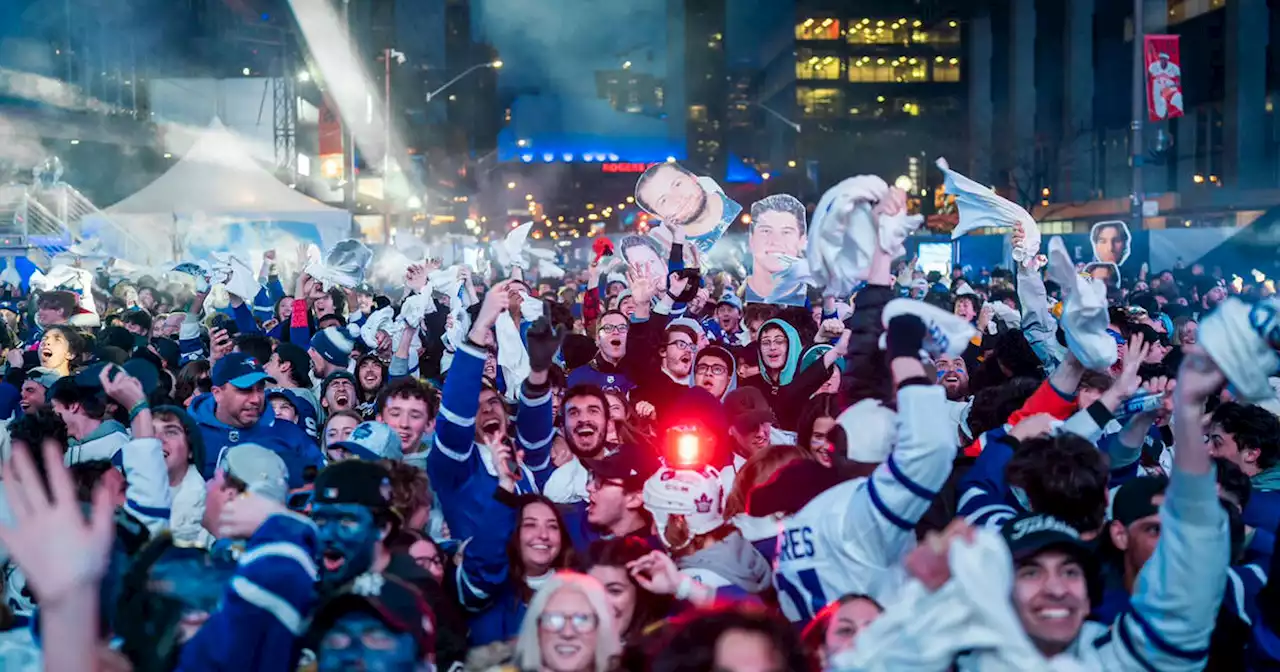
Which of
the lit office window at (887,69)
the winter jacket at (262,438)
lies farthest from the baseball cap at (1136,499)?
the lit office window at (887,69)

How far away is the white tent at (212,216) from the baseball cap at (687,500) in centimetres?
2406

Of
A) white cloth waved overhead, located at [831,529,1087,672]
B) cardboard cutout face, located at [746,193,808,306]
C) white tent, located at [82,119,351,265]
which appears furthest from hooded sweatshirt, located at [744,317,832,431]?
white tent, located at [82,119,351,265]

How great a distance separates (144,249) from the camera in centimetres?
2739

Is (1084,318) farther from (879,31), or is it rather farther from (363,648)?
(879,31)

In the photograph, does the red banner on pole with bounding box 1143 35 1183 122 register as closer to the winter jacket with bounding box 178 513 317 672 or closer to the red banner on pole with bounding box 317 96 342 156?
the winter jacket with bounding box 178 513 317 672

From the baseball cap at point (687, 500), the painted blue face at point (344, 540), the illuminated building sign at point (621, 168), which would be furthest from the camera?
the illuminated building sign at point (621, 168)

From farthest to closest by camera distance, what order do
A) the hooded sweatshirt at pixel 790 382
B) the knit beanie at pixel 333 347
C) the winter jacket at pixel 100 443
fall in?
the knit beanie at pixel 333 347, the hooded sweatshirt at pixel 790 382, the winter jacket at pixel 100 443

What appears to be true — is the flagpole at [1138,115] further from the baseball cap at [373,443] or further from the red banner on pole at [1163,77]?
the baseball cap at [373,443]

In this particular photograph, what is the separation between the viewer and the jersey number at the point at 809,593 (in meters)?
3.88

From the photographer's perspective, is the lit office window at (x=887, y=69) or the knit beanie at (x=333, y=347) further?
the lit office window at (x=887, y=69)

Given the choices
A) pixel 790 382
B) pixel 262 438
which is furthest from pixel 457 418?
pixel 790 382

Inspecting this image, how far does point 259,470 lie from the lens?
15.0 ft

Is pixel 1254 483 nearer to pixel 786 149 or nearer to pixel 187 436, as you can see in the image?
pixel 187 436

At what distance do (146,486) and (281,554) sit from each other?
5.89 feet
